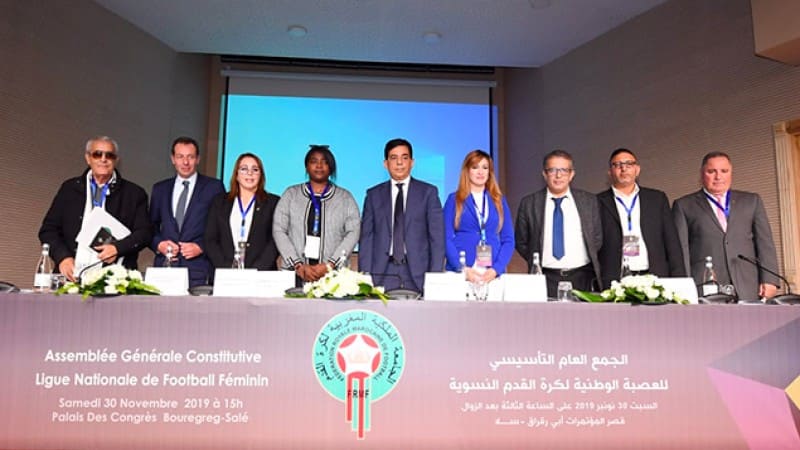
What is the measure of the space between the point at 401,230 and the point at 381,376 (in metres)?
1.42

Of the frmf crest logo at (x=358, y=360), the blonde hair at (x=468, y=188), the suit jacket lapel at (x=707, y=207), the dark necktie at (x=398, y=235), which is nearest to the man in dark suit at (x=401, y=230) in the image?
the dark necktie at (x=398, y=235)

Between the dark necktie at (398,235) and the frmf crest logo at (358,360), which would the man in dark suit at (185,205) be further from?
the frmf crest logo at (358,360)

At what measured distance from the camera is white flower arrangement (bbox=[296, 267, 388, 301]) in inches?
75.2

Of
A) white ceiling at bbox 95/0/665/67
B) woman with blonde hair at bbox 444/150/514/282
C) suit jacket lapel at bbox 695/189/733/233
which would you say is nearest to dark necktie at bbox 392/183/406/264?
woman with blonde hair at bbox 444/150/514/282

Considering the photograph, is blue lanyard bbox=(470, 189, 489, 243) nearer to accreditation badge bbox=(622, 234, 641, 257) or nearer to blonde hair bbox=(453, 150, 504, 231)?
blonde hair bbox=(453, 150, 504, 231)

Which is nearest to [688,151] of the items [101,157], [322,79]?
[322,79]

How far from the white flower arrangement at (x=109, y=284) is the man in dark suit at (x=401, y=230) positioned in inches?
55.8

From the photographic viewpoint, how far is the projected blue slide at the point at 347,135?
643 cm

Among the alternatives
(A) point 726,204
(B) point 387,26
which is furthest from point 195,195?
(A) point 726,204

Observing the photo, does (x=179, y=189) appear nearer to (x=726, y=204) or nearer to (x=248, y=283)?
(x=248, y=283)

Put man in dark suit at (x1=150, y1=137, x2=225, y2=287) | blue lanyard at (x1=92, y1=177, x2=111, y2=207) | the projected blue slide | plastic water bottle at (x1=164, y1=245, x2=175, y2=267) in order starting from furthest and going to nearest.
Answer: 1. the projected blue slide
2. man in dark suit at (x1=150, y1=137, x2=225, y2=287)
3. blue lanyard at (x1=92, y1=177, x2=111, y2=207)
4. plastic water bottle at (x1=164, y1=245, x2=175, y2=267)

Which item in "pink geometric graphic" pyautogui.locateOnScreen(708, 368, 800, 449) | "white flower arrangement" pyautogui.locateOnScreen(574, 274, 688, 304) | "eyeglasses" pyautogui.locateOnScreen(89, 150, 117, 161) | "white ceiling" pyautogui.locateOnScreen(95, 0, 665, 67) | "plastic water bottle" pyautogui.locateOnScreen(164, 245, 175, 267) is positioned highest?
"white ceiling" pyautogui.locateOnScreen(95, 0, 665, 67)

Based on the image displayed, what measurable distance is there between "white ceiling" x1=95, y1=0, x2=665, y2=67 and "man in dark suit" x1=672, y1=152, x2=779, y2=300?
7.23 ft

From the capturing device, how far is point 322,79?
6.60 metres
